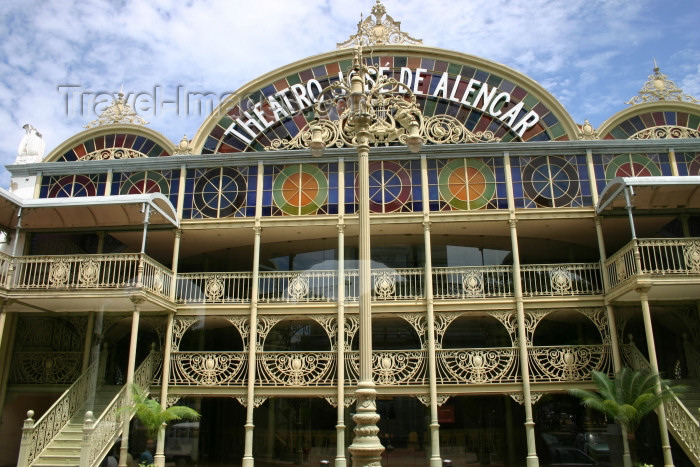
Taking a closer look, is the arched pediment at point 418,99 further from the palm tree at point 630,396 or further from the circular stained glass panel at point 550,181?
the palm tree at point 630,396

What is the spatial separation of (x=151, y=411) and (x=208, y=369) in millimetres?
2224

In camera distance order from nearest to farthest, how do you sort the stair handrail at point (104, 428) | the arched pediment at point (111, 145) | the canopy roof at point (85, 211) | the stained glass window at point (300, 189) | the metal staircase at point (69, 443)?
1. the stair handrail at point (104, 428)
2. the metal staircase at point (69, 443)
3. the canopy roof at point (85, 211)
4. the stained glass window at point (300, 189)
5. the arched pediment at point (111, 145)

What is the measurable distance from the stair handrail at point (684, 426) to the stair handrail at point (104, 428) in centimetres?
1437

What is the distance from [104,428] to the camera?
631 inches

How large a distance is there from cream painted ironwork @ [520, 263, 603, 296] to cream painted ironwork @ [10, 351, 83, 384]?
1466cm

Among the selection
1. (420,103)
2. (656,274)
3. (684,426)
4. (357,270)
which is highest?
(420,103)

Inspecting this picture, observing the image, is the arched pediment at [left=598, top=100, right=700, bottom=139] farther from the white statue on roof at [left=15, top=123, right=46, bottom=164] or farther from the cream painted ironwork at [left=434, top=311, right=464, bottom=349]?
the white statue on roof at [left=15, top=123, right=46, bottom=164]

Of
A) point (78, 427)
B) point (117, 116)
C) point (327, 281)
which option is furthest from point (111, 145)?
point (78, 427)

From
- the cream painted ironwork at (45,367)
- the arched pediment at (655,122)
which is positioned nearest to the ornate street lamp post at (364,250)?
the arched pediment at (655,122)

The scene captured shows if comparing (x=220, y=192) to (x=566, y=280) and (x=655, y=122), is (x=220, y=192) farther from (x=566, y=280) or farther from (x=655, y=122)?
(x=655, y=122)

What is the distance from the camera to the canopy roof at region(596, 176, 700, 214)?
1688cm

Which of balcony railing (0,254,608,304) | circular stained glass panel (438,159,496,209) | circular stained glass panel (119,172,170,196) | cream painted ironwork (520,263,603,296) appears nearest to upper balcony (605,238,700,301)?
cream painted ironwork (520,263,603,296)

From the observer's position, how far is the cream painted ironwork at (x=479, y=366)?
17.6 m

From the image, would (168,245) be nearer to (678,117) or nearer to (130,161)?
(130,161)
